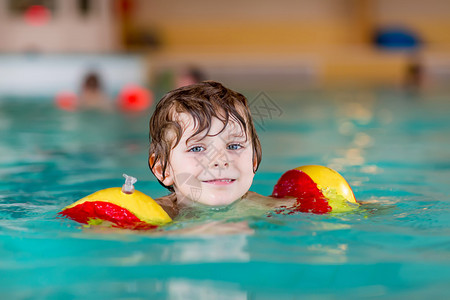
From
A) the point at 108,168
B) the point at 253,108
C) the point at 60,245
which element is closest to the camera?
the point at 60,245

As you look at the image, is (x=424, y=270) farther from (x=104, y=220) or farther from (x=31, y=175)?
(x=31, y=175)

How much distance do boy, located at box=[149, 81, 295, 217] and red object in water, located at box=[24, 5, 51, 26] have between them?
15290mm

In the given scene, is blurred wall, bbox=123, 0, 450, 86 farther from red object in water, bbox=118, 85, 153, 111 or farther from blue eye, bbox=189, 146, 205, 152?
blue eye, bbox=189, 146, 205, 152

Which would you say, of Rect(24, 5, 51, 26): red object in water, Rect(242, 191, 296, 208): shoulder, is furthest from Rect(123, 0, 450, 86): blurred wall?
Rect(242, 191, 296, 208): shoulder

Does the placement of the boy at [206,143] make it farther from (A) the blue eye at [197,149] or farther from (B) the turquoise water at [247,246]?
(B) the turquoise water at [247,246]

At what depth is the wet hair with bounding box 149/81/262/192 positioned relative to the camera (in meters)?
2.51

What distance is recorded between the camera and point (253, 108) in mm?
2955

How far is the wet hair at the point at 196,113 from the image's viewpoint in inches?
98.9

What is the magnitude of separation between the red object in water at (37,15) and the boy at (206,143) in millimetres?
15290

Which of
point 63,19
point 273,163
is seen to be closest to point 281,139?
point 273,163

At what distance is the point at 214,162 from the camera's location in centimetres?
250

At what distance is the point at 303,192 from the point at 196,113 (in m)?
0.71

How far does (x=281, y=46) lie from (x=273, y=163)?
14.1m

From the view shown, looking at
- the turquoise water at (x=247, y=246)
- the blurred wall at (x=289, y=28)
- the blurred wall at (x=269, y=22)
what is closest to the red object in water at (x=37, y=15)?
the blurred wall at (x=289, y=28)
